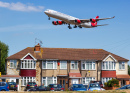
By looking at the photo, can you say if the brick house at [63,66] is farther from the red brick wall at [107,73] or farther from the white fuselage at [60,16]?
the white fuselage at [60,16]

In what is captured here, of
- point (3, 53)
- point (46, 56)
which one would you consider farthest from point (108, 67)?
point (3, 53)

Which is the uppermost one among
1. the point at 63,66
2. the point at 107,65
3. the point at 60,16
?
the point at 60,16

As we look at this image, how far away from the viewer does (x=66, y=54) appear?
7425 cm

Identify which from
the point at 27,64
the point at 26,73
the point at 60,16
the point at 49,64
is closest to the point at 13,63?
the point at 27,64

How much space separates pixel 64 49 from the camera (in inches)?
3007

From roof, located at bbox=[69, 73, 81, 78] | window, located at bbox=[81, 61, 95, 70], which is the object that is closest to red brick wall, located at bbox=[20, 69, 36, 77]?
roof, located at bbox=[69, 73, 81, 78]

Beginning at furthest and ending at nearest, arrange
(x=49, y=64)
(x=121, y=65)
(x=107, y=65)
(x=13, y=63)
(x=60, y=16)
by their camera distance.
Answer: (x=121, y=65) < (x=107, y=65) < (x=49, y=64) < (x=13, y=63) < (x=60, y=16)

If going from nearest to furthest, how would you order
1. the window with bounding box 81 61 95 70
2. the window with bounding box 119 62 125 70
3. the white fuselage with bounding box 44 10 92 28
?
the white fuselage with bounding box 44 10 92 28
the window with bounding box 81 61 95 70
the window with bounding box 119 62 125 70

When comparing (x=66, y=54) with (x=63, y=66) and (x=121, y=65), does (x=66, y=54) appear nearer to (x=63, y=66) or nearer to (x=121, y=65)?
(x=63, y=66)

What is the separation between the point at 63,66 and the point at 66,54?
330 centimetres

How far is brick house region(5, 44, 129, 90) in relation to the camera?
7056 cm

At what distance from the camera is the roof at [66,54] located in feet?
237

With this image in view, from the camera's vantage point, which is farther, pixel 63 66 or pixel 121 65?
pixel 121 65

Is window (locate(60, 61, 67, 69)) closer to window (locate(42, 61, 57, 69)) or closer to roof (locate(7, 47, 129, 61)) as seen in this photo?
roof (locate(7, 47, 129, 61))
